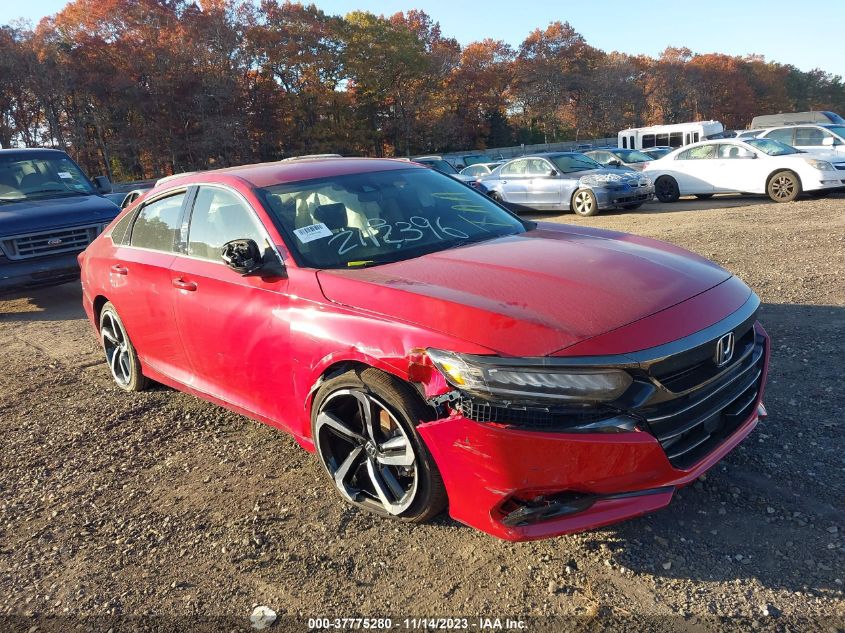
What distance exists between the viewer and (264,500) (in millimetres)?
3363

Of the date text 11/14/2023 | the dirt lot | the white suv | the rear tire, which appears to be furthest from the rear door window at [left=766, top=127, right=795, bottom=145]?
the date text 11/14/2023

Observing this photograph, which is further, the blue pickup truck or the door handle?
the blue pickup truck

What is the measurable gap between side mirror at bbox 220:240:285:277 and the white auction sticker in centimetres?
18

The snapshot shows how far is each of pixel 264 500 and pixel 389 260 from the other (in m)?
1.42

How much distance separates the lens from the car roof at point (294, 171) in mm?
3857

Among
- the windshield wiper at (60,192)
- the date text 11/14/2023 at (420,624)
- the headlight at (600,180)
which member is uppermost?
the windshield wiper at (60,192)

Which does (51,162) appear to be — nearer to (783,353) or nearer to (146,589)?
(146,589)

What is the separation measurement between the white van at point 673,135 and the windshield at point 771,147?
16.2 metres

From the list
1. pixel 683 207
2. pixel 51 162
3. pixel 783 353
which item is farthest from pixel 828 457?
pixel 683 207

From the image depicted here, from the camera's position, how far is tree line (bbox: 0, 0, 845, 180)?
126ft

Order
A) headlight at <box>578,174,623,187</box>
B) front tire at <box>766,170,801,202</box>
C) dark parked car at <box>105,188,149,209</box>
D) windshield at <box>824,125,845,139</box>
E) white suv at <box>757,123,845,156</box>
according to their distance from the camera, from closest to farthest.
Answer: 1. dark parked car at <box>105,188,149,209</box>
2. front tire at <box>766,170,801,202</box>
3. headlight at <box>578,174,623,187</box>
4. white suv at <box>757,123,845,156</box>
5. windshield at <box>824,125,845,139</box>

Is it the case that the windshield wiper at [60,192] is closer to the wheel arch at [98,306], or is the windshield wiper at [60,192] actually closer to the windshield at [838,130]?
the wheel arch at [98,306]

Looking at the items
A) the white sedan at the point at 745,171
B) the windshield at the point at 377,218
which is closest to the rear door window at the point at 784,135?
the white sedan at the point at 745,171

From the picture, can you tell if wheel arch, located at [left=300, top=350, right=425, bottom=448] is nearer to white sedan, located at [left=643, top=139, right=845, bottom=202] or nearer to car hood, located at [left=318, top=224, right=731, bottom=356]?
Answer: car hood, located at [left=318, top=224, right=731, bottom=356]
